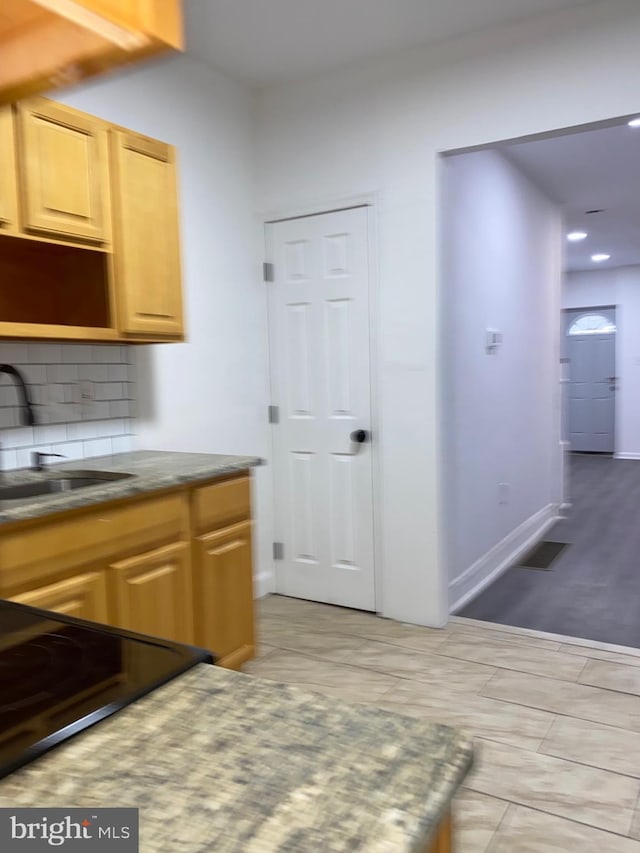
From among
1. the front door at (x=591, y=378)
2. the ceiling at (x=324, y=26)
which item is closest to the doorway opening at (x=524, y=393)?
the ceiling at (x=324, y=26)

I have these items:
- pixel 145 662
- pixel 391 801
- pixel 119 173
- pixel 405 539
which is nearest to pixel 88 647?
pixel 145 662

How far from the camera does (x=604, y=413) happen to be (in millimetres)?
9695

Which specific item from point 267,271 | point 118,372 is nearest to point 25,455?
point 118,372

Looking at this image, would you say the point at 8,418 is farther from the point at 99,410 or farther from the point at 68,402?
the point at 99,410

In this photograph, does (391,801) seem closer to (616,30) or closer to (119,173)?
(119,173)

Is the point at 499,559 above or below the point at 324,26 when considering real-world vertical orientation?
below

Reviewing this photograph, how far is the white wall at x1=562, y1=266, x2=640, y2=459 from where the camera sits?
919cm

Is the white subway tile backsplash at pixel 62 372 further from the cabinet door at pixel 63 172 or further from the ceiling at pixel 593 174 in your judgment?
the ceiling at pixel 593 174

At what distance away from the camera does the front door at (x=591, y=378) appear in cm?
957

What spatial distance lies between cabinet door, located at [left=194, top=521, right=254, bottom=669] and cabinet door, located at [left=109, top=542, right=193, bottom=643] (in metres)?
0.08

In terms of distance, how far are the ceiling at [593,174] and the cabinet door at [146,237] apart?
156 cm

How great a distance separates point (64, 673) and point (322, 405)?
9.57 feet

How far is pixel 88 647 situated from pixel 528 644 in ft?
8.93

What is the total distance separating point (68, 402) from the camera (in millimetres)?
2795
